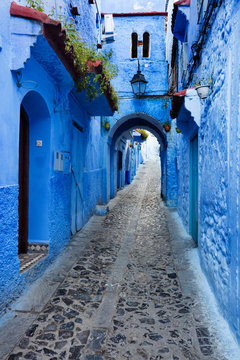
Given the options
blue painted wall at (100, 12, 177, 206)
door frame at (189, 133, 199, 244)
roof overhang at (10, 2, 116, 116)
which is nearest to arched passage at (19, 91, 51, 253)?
roof overhang at (10, 2, 116, 116)

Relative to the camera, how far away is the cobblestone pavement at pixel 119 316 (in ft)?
8.02

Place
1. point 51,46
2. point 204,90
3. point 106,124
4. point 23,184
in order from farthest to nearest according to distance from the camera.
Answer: point 106,124
point 23,184
point 204,90
point 51,46

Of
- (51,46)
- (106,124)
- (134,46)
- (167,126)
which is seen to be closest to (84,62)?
(51,46)

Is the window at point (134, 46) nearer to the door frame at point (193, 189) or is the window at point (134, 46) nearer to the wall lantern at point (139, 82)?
the wall lantern at point (139, 82)

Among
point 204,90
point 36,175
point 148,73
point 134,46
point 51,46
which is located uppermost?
point 134,46

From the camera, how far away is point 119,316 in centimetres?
303

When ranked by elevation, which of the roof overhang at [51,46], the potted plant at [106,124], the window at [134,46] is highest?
the window at [134,46]

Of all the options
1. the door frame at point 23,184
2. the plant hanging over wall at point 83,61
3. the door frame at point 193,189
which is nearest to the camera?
the plant hanging over wall at point 83,61

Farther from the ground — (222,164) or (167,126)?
(167,126)

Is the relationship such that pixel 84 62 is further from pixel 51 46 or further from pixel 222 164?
pixel 222 164

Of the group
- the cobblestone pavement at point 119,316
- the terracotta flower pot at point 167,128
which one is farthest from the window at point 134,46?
the cobblestone pavement at point 119,316

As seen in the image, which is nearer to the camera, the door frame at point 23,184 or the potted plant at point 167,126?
the door frame at point 23,184

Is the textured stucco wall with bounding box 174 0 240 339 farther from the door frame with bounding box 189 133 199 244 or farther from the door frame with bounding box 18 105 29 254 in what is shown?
the door frame with bounding box 18 105 29 254

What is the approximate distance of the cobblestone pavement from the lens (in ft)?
8.02
